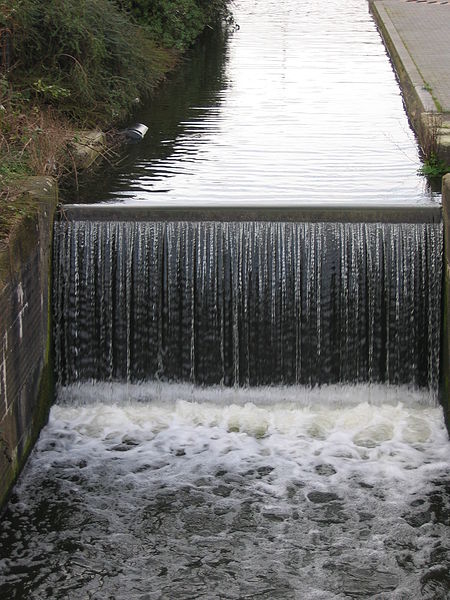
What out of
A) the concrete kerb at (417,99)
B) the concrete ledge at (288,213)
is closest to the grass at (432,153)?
the concrete kerb at (417,99)

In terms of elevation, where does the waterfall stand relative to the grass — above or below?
below

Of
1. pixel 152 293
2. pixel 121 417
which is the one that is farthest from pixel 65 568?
pixel 152 293

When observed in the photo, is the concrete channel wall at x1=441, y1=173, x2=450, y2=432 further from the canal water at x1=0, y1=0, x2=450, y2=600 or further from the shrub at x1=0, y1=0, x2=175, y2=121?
the shrub at x1=0, y1=0, x2=175, y2=121

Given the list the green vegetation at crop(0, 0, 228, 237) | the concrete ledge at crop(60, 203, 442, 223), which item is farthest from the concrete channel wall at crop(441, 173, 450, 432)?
the green vegetation at crop(0, 0, 228, 237)

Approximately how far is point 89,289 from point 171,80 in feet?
26.9

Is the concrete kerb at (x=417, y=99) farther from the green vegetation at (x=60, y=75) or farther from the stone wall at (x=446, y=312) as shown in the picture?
the green vegetation at (x=60, y=75)

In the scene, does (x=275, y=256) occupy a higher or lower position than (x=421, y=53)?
lower

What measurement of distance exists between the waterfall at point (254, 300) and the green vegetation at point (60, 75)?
1269mm

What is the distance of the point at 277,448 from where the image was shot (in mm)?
8047

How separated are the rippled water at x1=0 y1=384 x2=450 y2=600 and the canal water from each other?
0.01 metres

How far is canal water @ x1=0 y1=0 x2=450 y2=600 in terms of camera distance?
22.0 ft

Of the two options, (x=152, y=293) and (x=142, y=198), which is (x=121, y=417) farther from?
(x=142, y=198)

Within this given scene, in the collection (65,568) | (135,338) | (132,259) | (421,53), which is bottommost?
(65,568)

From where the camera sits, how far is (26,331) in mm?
7855
